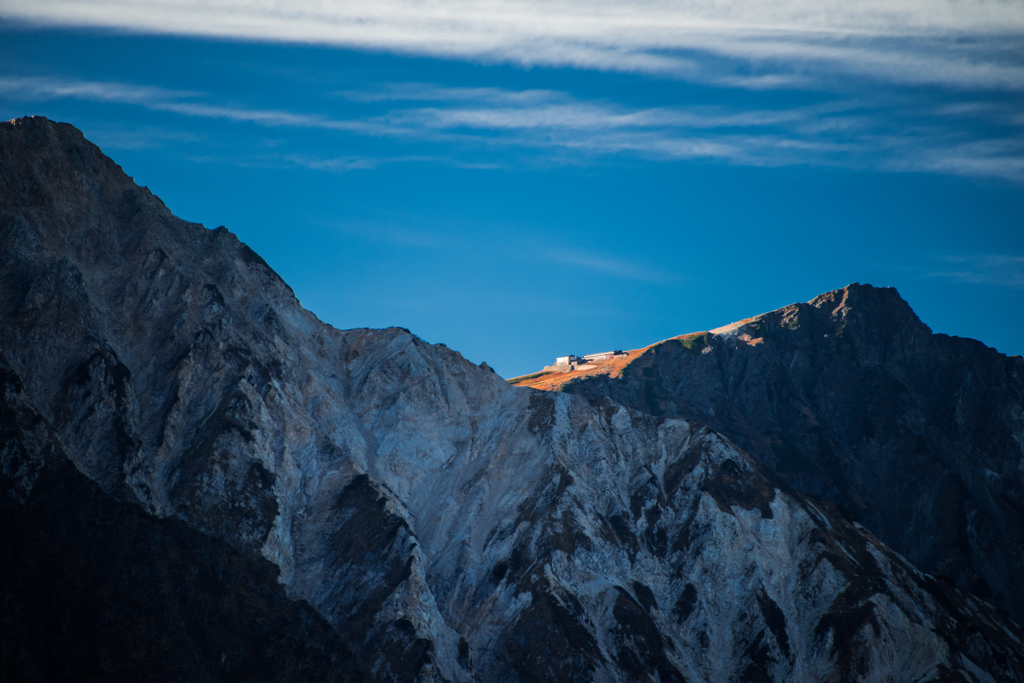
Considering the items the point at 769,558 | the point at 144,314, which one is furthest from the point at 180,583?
the point at 769,558

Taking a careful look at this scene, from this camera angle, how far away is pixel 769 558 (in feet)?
461

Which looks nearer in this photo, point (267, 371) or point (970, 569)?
point (267, 371)

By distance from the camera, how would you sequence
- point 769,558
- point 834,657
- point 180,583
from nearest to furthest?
point 180,583, point 834,657, point 769,558

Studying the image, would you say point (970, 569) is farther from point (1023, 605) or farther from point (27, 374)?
point (27, 374)

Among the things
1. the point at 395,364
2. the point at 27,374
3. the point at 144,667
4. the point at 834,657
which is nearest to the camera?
the point at 144,667

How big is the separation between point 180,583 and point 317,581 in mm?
20795

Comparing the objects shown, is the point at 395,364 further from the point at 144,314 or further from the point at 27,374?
the point at 27,374

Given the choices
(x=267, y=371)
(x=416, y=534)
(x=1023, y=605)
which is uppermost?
(x=267, y=371)

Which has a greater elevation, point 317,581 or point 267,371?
point 267,371

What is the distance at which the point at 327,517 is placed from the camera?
435 feet

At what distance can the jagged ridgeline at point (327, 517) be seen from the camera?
107 m

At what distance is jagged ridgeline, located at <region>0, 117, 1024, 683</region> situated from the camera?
10662cm

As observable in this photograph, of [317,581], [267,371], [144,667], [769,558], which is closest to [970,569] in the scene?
[769,558]

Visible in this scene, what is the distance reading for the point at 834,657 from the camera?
12588 cm
